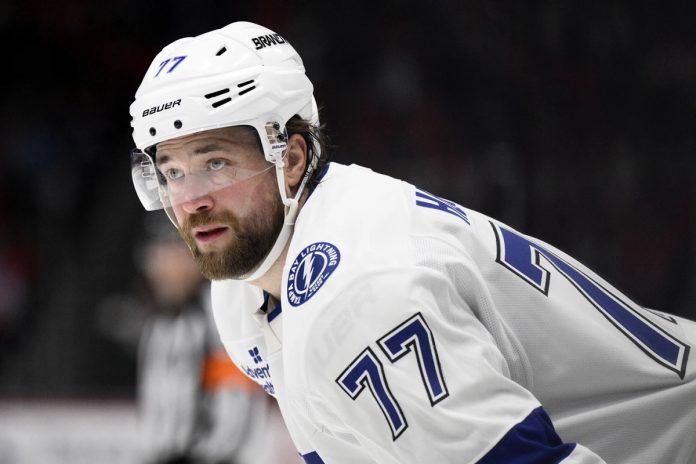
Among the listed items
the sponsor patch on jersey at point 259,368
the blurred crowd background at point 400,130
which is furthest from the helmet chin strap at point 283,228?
the blurred crowd background at point 400,130

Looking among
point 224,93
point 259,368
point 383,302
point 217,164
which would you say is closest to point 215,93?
point 224,93

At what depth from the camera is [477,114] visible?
14.4ft

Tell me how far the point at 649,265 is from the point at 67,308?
2772 mm

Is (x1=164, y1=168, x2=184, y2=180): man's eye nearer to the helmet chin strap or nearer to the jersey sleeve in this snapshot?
the helmet chin strap

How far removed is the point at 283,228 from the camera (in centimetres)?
197

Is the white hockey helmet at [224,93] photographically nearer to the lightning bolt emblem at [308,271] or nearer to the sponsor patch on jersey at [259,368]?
the lightning bolt emblem at [308,271]

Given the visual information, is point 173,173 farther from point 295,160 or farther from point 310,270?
point 310,270

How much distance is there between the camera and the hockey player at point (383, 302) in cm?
151

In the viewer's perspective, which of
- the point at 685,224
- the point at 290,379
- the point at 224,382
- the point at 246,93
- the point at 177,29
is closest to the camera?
the point at 290,379

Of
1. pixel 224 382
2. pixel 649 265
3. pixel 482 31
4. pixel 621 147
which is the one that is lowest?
pixel 224 382

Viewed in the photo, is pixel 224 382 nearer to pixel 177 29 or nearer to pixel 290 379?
pixel 177 29

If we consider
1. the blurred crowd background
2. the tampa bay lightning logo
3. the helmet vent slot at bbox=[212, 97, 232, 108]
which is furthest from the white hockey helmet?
the blurred crowd background

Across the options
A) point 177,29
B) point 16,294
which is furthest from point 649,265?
point 16,294

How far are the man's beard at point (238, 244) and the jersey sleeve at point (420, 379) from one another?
1.22ft
